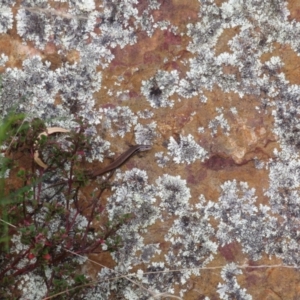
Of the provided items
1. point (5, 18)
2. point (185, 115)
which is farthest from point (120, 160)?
point (5, 18)

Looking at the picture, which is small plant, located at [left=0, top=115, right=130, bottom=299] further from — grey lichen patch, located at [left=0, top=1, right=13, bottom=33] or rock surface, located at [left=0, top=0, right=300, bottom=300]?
grey lichen patch, located at [left=0, top=1, right=13, bottom=33]

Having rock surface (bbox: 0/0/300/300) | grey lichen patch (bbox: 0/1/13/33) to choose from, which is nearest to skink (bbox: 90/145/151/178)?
rock surface (bbox: 0/0/300/300)

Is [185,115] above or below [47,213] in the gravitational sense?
above

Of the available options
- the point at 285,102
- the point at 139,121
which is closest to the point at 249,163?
the point at 285,102

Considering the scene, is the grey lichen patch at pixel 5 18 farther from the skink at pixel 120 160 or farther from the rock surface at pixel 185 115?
the skink at pixel 120 160

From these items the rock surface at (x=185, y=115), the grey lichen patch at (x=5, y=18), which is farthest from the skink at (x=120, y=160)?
the grey lichen patch at (x=5, y=18)

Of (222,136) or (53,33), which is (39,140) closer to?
(53,33)

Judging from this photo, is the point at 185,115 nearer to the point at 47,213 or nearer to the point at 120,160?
the point at 120,160

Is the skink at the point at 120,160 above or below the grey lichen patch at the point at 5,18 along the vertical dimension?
below
